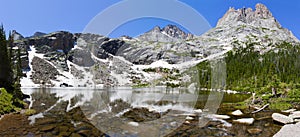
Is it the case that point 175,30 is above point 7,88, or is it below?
above

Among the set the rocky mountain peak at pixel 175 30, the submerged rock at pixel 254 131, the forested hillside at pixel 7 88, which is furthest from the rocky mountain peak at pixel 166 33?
the forested hillside at pixel 7 88

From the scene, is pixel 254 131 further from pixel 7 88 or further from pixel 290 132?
pixel 7 88

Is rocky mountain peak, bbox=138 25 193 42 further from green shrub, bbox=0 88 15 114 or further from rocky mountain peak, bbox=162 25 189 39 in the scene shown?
green shrub, bbox=0 88 15 114

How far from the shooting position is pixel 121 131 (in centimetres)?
1420

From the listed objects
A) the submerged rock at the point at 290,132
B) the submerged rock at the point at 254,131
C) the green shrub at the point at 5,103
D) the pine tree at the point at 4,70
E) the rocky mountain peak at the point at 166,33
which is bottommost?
the submerged rock at the point at 254,131

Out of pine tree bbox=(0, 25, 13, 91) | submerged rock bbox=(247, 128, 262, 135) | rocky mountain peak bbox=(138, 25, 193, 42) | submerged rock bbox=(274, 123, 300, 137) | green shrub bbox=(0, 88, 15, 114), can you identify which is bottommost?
submerged rock bbox=(247, 128, 262, 135)

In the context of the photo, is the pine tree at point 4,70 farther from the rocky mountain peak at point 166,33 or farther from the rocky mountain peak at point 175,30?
the rocky mountain peak at point 175,30

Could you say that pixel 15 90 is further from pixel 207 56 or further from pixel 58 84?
pixel 207 56

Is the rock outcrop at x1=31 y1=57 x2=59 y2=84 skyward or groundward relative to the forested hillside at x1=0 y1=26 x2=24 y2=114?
skyward

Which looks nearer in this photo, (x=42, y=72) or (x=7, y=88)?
(x=7, y=88)

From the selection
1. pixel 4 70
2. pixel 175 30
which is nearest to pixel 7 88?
pixel 4 70

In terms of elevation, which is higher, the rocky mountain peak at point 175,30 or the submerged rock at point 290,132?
the rocky mountain peak at point 175,30

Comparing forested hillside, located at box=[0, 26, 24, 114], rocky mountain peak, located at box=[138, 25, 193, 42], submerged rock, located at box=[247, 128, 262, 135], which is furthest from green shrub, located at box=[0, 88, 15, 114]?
submerged rock, located at box=[247, 128, 262, 135]

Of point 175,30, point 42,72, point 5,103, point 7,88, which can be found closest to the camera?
point 175,30
